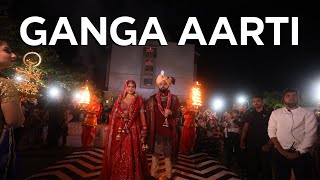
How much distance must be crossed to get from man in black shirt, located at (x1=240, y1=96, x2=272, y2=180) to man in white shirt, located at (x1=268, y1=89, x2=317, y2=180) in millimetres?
1393

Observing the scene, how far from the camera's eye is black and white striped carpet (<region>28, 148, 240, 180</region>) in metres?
6.19

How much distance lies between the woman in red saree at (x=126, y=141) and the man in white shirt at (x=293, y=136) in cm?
260

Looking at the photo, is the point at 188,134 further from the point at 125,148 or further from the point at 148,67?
the point at 148,67

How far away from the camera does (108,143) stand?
5574 millimetres

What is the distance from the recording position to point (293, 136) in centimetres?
438

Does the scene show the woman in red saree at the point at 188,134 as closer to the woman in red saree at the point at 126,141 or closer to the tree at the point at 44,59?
the woman in red saree at the point at 126,141

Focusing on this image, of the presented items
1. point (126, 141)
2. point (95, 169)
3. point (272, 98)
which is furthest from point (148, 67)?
point (272, 98)

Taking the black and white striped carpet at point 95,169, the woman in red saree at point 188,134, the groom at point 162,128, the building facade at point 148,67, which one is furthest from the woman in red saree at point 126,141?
the building facade at point 148,67

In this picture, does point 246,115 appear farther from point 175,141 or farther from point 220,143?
point 220,143

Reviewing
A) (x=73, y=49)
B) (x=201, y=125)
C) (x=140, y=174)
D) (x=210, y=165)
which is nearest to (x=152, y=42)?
(x=73, y=49)

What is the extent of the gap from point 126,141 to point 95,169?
195 centimetres

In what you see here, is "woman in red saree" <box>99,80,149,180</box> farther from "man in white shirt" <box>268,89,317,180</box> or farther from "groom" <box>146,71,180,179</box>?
"man in white shirt" <box>268,89,317,180</box>

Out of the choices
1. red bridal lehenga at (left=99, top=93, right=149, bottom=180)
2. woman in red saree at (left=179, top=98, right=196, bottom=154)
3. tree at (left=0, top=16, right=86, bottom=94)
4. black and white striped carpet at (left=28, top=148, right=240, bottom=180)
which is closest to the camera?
red bridal lehenga at (left=99, top=93, right=149, bottom=180)

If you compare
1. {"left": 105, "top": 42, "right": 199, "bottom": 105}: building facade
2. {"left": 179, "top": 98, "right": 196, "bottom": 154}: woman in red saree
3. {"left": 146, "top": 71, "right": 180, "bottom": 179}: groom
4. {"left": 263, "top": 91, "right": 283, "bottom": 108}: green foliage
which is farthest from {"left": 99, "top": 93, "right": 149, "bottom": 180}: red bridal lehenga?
{"left": 263, "top": 91, "right": 283, "bottom": 108}: green foliage
